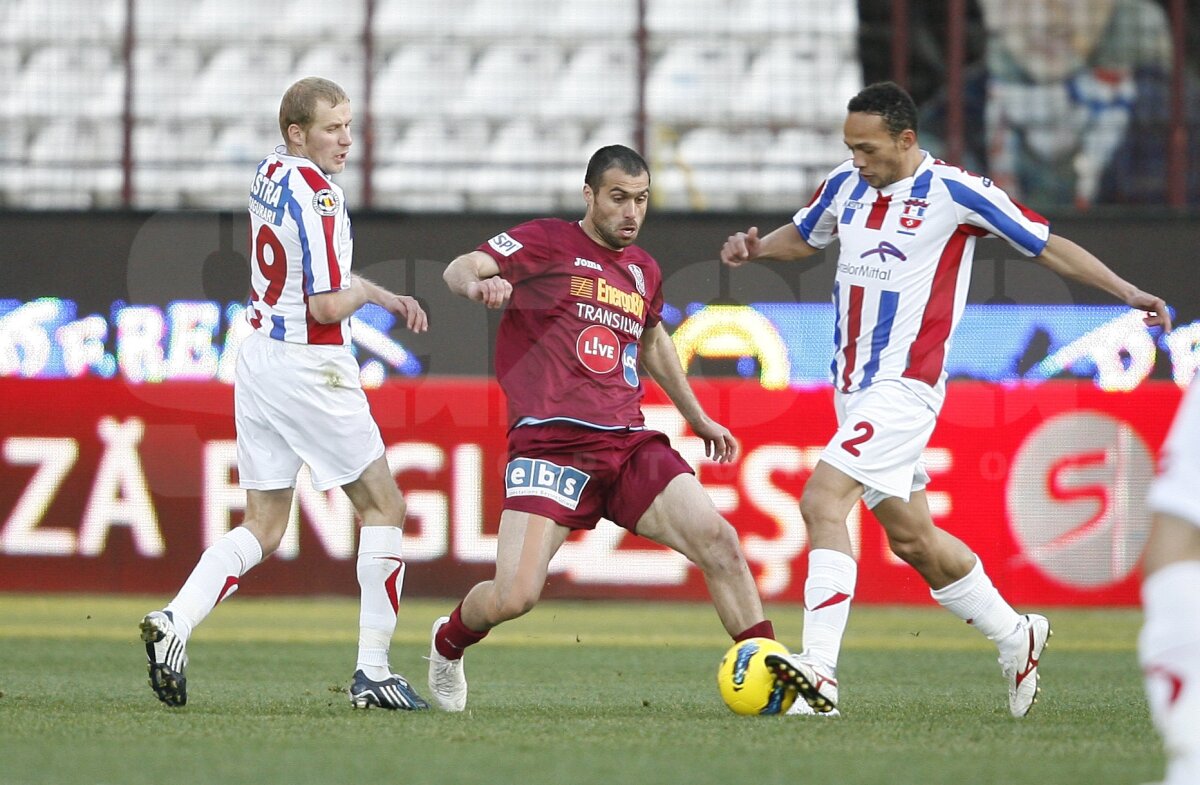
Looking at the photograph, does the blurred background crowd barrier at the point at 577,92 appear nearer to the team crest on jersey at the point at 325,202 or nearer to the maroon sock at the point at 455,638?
the team crest on jersey at the point at 325,202

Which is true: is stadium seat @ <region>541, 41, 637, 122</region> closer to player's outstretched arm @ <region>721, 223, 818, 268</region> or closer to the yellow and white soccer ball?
player's outstretched arm @ <region>721, 223, 818, 268</region>

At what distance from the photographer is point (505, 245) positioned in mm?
5891

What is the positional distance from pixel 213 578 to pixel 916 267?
2.53m

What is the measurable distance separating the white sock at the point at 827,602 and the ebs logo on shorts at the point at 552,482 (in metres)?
0.78

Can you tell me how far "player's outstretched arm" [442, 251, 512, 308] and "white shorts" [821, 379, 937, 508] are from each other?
116 cm

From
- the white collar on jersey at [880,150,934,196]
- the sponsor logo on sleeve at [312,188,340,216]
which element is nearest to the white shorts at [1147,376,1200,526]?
the white collar on jersey at [880,150,934,196]

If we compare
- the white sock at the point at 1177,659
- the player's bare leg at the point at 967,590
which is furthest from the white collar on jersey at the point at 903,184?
the white sock at the point at 1177,659

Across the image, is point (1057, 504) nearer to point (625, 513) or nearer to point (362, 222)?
point (362, 222)

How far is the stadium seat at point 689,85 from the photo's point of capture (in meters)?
13.8

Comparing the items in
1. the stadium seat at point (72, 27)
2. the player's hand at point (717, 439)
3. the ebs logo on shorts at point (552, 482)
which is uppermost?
the stadium seat at point (72, 27)

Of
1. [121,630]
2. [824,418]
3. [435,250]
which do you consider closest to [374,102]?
[435,250]

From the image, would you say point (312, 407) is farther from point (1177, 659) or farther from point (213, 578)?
point (1177, 659)

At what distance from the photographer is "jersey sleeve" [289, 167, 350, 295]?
575 centimetres

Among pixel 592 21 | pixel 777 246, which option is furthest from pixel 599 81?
pixel 777 246
